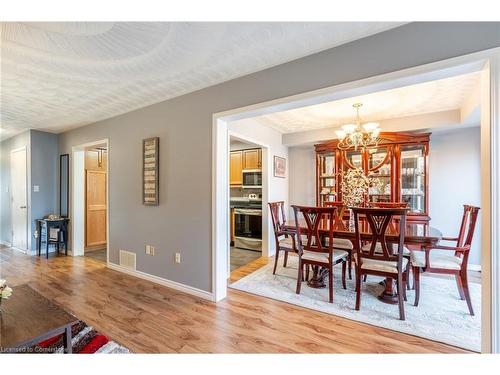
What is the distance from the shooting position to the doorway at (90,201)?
4461mm

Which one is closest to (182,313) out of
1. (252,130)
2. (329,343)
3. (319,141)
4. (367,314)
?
(329,343)

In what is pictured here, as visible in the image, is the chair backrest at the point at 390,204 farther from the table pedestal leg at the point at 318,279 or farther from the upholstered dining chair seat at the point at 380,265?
the upholstered dining chair seat at the point at 380,265

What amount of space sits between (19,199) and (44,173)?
0.83 metres

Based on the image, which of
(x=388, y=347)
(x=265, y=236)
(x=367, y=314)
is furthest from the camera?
(x=265, y=236)

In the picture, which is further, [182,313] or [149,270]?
[149,270]

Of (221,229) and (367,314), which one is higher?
(221,229)

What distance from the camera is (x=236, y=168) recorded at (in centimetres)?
523

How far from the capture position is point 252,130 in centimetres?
392

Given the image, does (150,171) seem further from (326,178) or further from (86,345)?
(326,178)

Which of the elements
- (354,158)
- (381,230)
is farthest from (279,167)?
(381,230)

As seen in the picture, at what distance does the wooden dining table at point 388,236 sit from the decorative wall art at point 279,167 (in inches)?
69.5

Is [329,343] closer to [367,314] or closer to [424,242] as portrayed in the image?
[367,314]

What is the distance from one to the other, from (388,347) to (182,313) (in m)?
1.80

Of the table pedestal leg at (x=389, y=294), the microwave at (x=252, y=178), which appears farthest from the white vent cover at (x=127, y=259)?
the table pedestal leg at (x=389, y=294)
